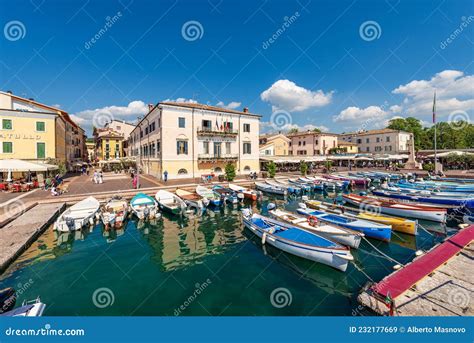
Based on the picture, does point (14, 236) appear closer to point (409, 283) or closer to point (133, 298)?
point (133, 298)

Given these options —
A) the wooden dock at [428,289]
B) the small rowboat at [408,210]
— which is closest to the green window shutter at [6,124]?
the wooden dock at [428,289]

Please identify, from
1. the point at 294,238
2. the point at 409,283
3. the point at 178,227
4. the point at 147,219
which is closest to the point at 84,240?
the point at 147,219

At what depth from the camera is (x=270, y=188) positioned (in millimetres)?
26844

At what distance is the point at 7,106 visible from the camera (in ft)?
94.5

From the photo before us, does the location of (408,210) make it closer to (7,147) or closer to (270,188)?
(270,188)

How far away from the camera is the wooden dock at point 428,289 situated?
230 inches

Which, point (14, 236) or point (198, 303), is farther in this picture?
point (14, 236)

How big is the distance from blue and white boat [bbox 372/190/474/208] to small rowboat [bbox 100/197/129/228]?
24784 millimetres

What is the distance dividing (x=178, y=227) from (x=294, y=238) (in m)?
8.18

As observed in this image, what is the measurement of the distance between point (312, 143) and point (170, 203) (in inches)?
2049

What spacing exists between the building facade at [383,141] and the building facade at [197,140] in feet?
142
